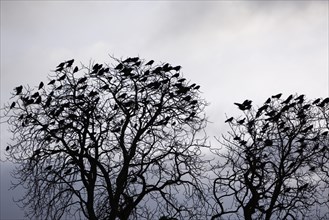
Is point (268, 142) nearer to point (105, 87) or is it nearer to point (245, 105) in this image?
point (245, 105)

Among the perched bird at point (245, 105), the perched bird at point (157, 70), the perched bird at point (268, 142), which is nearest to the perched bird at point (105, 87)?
the perched bird at point (157, 70)

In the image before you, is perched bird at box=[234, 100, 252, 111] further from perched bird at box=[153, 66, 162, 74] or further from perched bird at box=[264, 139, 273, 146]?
perched bird at box=[153, 66, 162, 74]

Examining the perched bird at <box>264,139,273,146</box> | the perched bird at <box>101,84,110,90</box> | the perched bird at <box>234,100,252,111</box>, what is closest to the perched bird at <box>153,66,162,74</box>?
the perched bird at <box>101,84,110,90</box>

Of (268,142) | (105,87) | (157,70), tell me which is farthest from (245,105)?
(105,87)

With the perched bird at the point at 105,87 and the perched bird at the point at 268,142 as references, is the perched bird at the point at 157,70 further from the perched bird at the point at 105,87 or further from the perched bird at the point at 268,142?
the perched bird at the point at 268,142

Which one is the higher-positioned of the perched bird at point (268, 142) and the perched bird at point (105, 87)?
the perched bird at point (105, 87)

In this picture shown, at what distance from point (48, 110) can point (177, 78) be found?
4.27 meters

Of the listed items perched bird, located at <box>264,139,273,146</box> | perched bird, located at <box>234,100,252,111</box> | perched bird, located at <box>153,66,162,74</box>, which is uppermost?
perched bird, located at <box>153,66,162,74</box>

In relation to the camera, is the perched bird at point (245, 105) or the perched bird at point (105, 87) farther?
the perched bird at point (245, 105)

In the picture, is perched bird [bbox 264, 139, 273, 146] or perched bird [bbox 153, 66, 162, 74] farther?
perched bird [bbox 264, 139, 273, 146]

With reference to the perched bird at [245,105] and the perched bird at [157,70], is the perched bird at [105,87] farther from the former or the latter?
the perched bird at [245,105]

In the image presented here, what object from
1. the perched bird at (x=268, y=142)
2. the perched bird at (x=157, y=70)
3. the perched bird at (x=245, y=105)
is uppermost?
the perched bird at (x=157, y=70)

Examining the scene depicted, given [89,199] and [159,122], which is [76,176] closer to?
[89,199]

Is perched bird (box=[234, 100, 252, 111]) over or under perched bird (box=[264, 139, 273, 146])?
over
